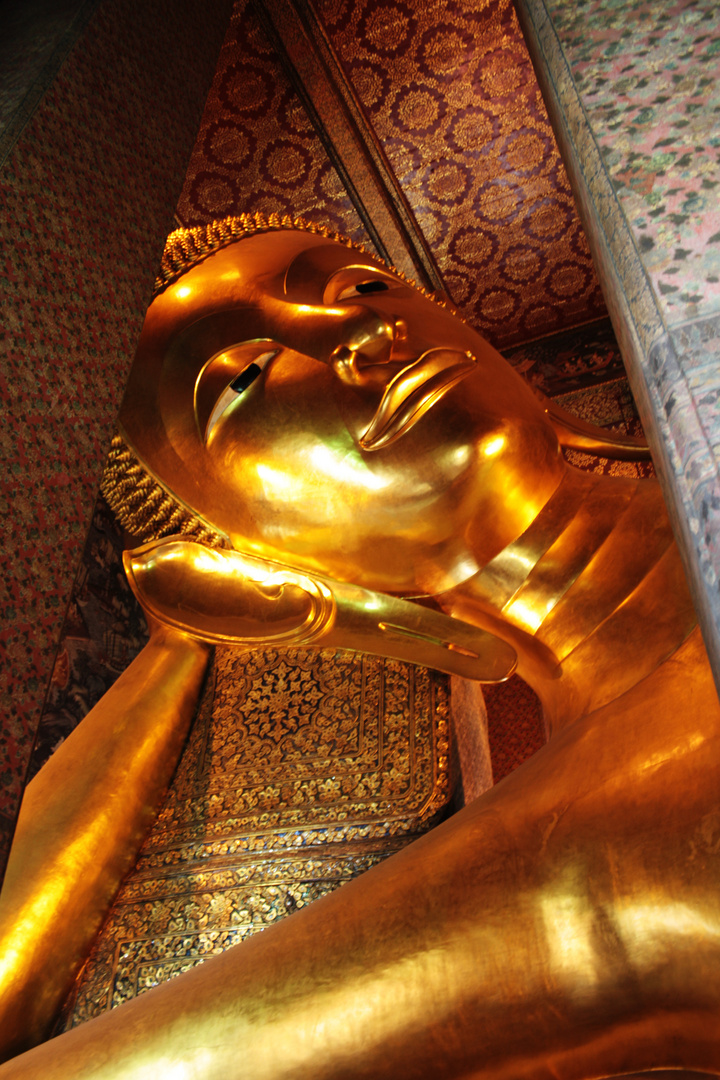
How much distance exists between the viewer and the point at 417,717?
1817 millimetres

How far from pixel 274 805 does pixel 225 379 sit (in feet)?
2.64

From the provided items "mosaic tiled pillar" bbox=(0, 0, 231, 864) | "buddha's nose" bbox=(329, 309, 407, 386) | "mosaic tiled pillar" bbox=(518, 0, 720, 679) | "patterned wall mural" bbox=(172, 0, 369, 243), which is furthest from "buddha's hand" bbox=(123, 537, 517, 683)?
"patterned wall mural" bbox=(172, 0, 369, 243)

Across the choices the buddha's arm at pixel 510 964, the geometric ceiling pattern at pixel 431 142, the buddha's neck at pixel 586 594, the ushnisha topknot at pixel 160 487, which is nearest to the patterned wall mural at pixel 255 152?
the geometric ceiling pattern at pixel 431 142

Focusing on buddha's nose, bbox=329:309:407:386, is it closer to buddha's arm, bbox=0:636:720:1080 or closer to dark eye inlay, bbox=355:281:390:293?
dark eye inlay, bbox=355:281:390:293

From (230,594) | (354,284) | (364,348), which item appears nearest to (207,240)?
(354,284)

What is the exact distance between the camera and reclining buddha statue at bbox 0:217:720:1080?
1063 mm

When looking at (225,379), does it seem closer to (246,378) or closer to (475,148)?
(246,378)

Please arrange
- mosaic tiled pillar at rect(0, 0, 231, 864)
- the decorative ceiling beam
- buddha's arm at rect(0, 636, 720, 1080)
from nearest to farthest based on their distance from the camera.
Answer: mosaic tiled pillar at rect(0, 0, 231, 864) → buddha's arm at rect(0, 636, 720, 1080) → the decorative ceiling beam

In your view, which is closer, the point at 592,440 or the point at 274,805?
the point at 274,805

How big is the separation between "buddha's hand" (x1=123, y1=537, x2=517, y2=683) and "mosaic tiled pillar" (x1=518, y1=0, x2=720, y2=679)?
82 cm

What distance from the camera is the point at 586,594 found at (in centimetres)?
163

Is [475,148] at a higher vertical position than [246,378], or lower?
lower

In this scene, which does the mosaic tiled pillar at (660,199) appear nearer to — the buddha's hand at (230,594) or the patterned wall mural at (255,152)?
the buddha's hand at (230,594)

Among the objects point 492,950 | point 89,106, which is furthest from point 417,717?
point 89,106
